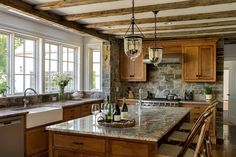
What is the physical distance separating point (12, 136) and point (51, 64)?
2533 mm

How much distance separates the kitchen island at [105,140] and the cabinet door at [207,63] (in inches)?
145

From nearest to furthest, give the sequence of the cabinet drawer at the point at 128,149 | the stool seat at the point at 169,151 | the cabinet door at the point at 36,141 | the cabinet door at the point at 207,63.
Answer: the cabinet drawer at the point at 128,149 → the stool seat at the point at 169,151 → the cabinet door at the point at 36,141 → the cabinet door at the point at 207,63

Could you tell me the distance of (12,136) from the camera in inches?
Result: 150

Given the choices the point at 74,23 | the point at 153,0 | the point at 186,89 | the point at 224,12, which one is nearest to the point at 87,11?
the point at 74,23

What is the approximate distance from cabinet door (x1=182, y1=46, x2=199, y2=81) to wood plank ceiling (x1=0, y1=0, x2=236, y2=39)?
498 mm

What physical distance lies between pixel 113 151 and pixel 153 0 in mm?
2262

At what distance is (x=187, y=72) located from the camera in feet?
20.9

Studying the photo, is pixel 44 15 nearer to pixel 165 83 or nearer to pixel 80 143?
pixel 80 143

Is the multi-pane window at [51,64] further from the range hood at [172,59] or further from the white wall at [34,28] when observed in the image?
the range hood at [172,59]

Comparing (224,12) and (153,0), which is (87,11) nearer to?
(153,0)

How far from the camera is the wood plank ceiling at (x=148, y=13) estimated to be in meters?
3.63

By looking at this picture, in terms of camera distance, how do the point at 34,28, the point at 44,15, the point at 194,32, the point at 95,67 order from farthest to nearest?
1. the point at 95,67
2. the point at 194,32
3. the point at 34,28
4. the point at 44,15

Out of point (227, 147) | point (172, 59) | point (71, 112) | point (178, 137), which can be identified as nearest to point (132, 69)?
point (172, 59)

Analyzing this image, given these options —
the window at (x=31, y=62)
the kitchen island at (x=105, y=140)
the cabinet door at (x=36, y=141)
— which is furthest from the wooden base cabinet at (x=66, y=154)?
the window at (x=31, y=62)
